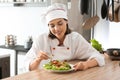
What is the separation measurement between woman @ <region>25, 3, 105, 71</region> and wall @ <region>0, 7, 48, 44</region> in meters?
1.27

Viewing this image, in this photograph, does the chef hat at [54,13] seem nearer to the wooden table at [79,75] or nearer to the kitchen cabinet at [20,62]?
the wooden table at [79,75]

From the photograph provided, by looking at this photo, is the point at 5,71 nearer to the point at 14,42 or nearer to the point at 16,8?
the point at 14,42

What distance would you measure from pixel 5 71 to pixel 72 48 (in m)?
0.76

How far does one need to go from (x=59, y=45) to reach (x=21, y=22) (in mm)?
1590

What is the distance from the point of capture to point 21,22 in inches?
135

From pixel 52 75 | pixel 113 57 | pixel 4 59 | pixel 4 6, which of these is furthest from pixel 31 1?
pixel 52 75

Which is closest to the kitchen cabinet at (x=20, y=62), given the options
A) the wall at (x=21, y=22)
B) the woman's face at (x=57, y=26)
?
the wall at (x=21, y=22)

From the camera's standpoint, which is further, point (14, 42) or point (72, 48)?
point (14, 42)

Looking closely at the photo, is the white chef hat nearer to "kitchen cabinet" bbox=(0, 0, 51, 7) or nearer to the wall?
"kitchen cabinet" bbox=(0, 0, 51, 7)

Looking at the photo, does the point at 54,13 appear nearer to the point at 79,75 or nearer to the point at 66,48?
the point at 66,48

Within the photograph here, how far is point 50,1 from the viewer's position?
287 centimetres

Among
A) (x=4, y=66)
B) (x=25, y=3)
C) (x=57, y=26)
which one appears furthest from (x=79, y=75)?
(x=25, y=3)

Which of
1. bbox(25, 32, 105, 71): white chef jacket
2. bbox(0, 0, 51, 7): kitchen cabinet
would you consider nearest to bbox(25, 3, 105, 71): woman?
bbox(25, 32, 105, 71): white chef jacket

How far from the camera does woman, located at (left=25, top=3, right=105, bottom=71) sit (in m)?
1.80
